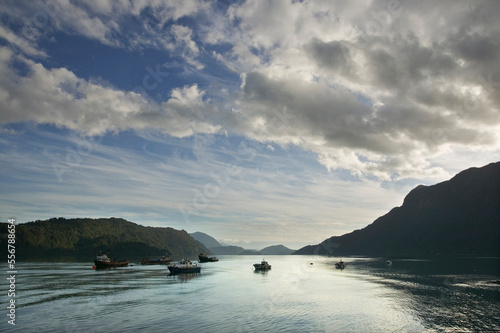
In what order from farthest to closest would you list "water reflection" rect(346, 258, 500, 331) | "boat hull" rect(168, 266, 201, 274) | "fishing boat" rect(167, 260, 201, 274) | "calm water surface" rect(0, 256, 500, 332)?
"fishing boat" rect(167, 260, 201, 274) < "boat hull" rect(168, 266, 201, 274) < "water reflection" rect(346, 258, 500, 331) < "calm water surface" rect(0, 256, 500, 332)

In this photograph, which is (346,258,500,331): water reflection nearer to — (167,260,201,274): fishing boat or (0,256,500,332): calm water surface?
(0,256,500,332): calm water surface

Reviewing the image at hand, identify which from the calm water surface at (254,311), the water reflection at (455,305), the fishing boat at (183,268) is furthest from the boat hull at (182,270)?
the water reflection at (455,305)

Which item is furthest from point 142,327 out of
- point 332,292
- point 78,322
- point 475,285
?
point 475,285

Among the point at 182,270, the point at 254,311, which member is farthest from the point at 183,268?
the point at 254,311

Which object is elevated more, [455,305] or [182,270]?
[455,305]

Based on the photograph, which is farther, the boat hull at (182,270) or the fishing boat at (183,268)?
the fishing boat at (183,268)

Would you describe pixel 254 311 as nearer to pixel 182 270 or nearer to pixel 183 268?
pixel 182 270

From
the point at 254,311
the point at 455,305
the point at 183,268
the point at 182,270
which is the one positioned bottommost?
the point at 182,270

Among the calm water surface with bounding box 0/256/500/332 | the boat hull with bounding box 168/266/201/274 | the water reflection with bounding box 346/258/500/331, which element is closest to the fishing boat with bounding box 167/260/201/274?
the boat hull with bounding box 168/266/201/274

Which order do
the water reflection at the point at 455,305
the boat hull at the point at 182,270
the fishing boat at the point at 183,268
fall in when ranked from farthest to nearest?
the fishing boat at the point at 183,268
the boat hull at the point at 182,270
the water reflection at the point at 455,305

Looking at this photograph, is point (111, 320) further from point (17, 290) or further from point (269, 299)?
point (17, 290)

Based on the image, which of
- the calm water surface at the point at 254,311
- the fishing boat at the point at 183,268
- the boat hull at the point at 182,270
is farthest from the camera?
the fishing boat at the point at 183,268

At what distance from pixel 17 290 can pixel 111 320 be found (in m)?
44.4

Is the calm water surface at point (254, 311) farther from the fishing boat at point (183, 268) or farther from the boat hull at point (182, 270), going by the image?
the fishing boat at point (183, 268)
